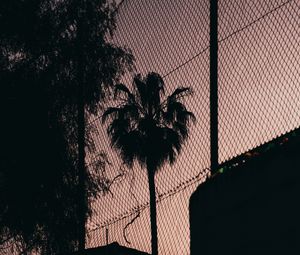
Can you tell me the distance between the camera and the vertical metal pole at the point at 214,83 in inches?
301

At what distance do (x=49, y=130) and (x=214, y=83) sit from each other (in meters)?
9.79

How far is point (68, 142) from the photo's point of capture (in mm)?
17172

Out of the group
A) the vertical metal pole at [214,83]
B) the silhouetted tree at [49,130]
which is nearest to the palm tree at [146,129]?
the silhouetted tree at [49,130]

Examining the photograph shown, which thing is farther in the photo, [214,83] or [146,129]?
[146,129]

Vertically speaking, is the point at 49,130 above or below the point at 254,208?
above

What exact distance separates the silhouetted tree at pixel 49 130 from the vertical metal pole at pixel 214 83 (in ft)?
25.6

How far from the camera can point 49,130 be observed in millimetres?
17109

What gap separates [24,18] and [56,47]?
6.28ft

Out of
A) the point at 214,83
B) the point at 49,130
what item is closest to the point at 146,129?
the point at 49,130

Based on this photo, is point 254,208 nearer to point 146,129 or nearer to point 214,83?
point 214,83

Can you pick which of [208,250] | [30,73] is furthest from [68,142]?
[208,250]

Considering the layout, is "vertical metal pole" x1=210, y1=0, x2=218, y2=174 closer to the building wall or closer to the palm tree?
the building wall

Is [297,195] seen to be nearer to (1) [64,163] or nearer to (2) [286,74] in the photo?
(2) [286,74]

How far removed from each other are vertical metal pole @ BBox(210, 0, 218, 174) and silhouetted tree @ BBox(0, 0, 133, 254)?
7814mm
